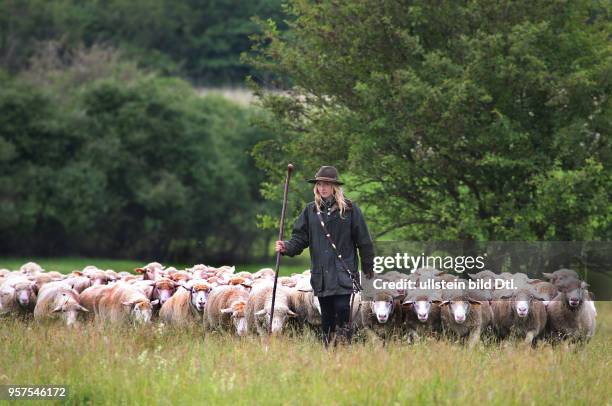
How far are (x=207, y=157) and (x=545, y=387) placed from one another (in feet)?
162

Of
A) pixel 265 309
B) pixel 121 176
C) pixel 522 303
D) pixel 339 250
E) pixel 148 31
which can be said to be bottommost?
pixel 265 309

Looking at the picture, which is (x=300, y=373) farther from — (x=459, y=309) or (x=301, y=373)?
(x=459, y=309)

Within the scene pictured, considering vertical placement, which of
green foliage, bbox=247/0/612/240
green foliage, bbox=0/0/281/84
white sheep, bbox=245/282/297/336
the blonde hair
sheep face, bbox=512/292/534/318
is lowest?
white sheep, bbox=245/282/297/336

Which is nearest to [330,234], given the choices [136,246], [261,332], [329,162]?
[261,332]

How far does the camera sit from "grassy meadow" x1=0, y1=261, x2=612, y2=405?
10.4m

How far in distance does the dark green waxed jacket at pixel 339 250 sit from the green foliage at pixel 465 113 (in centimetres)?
1069

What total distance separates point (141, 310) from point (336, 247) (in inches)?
219

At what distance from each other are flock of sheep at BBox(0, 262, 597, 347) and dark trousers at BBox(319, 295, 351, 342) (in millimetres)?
1263

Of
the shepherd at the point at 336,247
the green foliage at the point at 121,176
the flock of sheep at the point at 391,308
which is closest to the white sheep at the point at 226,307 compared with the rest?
the flock of sheep at the point at 391,308

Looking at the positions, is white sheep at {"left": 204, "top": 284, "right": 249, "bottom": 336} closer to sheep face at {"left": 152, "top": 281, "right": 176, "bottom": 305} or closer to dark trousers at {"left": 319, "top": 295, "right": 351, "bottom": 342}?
sheep face at {"left": 152, "top": 281, "right": 176, "bottom": 305}

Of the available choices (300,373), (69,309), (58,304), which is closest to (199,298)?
(69,309)

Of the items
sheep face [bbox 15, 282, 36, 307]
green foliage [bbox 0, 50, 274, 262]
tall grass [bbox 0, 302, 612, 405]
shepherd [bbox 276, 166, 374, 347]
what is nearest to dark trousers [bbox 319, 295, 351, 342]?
shepherd [bbox 276, 166, 374, 347]

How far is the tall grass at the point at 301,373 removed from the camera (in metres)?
10.4

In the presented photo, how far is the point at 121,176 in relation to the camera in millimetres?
56406
